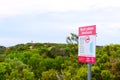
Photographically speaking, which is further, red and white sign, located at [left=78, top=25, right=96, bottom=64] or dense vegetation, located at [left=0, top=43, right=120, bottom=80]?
dense vegetation, located at [left=0, top=43, right=120, bottom=80]

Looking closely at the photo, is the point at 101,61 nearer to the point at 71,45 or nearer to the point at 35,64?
the point at 35,64

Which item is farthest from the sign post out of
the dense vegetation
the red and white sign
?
the dense vegetation

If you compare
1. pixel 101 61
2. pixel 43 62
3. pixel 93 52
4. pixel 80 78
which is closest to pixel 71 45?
pixel 43 62

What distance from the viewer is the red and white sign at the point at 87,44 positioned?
10.7 m

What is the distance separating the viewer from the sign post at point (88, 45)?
1067cm

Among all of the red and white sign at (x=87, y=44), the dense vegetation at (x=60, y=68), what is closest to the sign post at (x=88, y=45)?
the red and white sign at (x=87, y=44)

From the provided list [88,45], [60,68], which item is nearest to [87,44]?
[88,45]

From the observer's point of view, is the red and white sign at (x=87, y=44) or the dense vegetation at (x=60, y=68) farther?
the dense vegetation at (x=60, y=68)

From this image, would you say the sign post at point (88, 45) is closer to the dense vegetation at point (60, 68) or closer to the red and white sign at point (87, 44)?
the red and white sign at point (87, 44)

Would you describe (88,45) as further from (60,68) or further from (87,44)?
(60,68)

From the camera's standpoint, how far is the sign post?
35.0 feet

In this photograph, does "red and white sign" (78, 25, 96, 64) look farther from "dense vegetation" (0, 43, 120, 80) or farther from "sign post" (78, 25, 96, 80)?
"dense vegetation" (0, 43, 120, 80)

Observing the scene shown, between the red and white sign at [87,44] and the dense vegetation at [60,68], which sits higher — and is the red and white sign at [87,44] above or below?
above

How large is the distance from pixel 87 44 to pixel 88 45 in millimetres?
61
